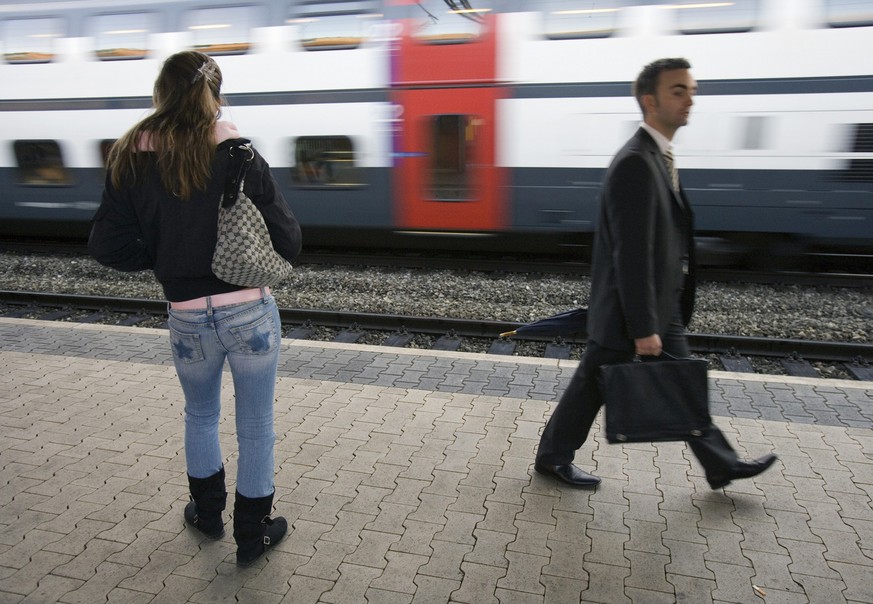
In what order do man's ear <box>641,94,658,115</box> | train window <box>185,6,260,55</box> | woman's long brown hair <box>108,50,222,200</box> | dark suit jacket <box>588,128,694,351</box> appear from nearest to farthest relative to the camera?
woman's long brown hair <box>108,50,222,200</box>, dark suit jacket <box>588,128,694,351</box>, man's ear <box>641,94,658,115</box>, train window <box>185,6,260,55</box>

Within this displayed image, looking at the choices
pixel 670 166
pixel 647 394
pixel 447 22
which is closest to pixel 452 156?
pixel 447 22

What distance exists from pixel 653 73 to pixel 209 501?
2.70 meters

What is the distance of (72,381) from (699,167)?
634 cm

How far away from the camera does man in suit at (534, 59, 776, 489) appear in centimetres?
285

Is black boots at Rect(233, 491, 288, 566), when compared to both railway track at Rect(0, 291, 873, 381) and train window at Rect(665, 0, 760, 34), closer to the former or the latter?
railway track at Rect(0, 291, 873, 381)

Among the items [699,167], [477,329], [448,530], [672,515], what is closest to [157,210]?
[448,530]

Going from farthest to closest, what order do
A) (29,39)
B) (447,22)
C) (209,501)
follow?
1. (29,39)
2. (447,22)
3. (209,501)

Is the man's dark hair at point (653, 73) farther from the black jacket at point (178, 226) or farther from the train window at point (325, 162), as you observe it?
the train window at point (325, 162)

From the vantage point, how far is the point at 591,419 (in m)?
3.32

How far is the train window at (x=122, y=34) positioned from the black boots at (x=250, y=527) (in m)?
7.67

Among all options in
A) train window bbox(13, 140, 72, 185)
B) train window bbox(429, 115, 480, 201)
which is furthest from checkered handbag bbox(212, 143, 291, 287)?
train window bbox(13, 140, 72, 185)

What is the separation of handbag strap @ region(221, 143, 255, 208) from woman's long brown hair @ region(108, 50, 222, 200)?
0.07 metres

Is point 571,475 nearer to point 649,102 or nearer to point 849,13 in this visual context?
point 649,102

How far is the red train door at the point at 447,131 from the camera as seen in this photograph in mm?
7559
